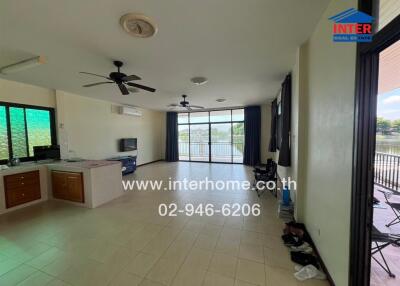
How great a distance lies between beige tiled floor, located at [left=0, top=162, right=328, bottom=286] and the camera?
5.46ft

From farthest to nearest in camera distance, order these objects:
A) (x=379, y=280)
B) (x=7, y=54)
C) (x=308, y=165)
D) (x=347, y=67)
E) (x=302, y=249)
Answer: (x=7, y=54)
(x=308, y=165)
(x=302, y=249)
(x=379, y=280)
(x=347, y=67)

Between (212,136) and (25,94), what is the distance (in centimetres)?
617

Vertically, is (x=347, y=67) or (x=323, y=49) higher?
(x=323, y=49)

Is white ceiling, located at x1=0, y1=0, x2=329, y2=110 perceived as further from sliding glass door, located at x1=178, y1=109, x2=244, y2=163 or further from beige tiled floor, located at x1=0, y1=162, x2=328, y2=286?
sliding glass door, located at x1=178, y1=109, x2=244, y2=163

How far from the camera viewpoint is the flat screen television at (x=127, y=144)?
623 cm

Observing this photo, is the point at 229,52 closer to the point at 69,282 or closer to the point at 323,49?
the point at 323,49

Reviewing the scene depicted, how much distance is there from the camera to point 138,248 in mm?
2088

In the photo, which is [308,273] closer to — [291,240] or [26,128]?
[291,240]

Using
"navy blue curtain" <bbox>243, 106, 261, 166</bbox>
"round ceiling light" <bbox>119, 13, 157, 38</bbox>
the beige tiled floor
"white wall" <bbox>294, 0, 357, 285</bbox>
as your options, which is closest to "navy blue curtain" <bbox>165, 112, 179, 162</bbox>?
"navy blue curtain" <bbox>243, 106, 261, 166</bbox>

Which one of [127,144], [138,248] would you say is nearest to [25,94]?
[127,144]

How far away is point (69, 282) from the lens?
1.61m

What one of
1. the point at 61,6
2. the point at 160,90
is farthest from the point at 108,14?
the point at 160,90

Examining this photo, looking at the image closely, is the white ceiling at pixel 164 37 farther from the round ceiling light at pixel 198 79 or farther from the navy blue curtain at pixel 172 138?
the navy blue curtain at pixel 172 138

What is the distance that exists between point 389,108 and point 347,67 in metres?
0.42
